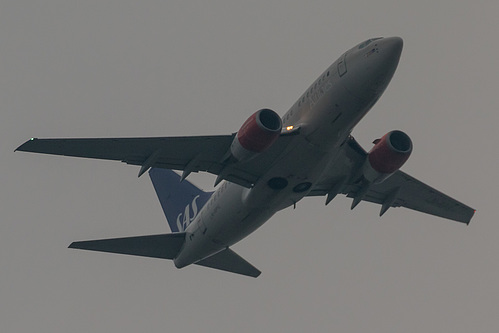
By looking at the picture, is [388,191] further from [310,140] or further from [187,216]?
[187,216]

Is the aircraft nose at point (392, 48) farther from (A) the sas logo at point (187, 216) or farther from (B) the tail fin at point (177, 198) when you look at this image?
(A) the sas logo at point (187, 216)

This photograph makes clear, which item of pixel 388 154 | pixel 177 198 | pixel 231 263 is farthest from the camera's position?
pixel 177 198

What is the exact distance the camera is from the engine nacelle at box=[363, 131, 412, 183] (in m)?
36.6

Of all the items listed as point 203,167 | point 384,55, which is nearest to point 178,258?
point 203,167

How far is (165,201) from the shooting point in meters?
49.4

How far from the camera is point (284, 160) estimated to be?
3569cm

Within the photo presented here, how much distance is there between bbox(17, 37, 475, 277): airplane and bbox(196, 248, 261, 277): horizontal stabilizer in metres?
0.06

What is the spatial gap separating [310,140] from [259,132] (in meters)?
2.15

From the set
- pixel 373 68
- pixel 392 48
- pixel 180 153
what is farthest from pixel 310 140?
pixel 180 153

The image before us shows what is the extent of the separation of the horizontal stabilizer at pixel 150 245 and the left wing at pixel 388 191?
23.3 feet

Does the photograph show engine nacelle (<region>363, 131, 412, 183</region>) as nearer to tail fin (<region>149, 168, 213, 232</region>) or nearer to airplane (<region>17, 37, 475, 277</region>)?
airplane (<region>17, 37, 475, 277</region>)

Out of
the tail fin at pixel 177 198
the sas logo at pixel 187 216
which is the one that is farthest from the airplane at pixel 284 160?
the tail fin at pixel 177 198

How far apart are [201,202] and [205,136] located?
9961mm

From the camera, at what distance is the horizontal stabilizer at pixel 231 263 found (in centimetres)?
4359
